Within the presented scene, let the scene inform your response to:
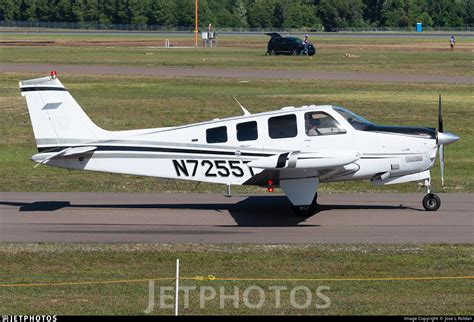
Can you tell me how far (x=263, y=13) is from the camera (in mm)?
140500

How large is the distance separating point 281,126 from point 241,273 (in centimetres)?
478

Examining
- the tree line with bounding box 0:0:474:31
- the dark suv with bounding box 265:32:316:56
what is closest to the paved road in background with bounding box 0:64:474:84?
the dark suv with bounding box 265:32:316:56

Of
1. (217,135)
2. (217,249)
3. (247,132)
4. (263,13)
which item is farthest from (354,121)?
(263,13)

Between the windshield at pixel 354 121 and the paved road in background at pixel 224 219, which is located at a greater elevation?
the windshield at pixel 354 121

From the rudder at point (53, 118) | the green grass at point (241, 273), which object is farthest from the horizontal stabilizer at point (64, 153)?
the green grass at point (241, 273)

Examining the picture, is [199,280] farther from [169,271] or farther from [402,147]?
[402,147]

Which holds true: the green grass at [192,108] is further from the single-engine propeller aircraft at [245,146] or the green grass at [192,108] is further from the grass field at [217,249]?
the single-engine propeller aircraft at [245,146]

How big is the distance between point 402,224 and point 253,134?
3.35 metres

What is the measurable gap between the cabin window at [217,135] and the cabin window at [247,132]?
0.28m

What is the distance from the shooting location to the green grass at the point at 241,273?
12.1 metres

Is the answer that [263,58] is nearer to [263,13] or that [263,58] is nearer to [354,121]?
[354,121]

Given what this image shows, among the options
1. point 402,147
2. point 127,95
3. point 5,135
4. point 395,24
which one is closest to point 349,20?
point 395,24

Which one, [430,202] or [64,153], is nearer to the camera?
[64,153]

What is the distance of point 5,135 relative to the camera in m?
31.0
